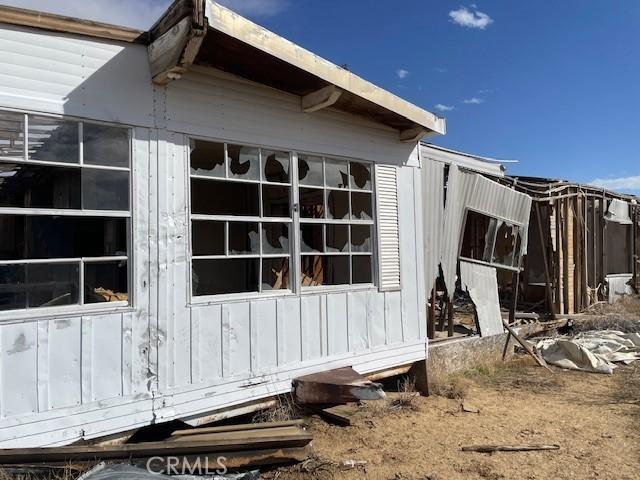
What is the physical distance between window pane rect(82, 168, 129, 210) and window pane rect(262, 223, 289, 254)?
1445 millimetres

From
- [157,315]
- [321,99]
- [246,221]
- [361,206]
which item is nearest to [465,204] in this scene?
[361,206]

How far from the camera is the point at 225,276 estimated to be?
18.8ft

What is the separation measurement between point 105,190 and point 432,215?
4.60 m

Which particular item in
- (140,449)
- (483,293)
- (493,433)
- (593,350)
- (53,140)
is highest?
(53,140)

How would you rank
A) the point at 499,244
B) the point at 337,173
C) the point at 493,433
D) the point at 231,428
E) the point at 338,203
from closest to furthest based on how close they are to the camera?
the point at 231,428, the point at 493,433, the point at 337,173, the point at 338,203, the point at 499,244

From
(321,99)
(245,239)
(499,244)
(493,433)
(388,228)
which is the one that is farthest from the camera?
(499,244)

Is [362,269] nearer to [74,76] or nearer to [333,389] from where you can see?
[333,389]

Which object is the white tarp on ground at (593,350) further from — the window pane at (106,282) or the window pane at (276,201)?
the window pane at (106,282)

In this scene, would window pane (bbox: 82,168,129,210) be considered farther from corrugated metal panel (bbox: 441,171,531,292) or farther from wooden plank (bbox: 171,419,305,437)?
corrugated metal panel (bbox: 441,171,531,292)

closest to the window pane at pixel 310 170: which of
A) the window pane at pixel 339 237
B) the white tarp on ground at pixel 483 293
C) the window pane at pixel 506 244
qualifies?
the window pane at pixel 339 237

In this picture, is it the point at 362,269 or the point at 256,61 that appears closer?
the point at 256,61

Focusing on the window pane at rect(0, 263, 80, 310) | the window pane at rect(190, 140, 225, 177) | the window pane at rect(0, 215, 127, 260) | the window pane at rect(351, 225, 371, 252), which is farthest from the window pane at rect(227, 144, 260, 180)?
the window pane at rect(0, 263, 80, 310)

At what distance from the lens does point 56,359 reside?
372 cm

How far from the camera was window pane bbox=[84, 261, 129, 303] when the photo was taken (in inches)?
156
